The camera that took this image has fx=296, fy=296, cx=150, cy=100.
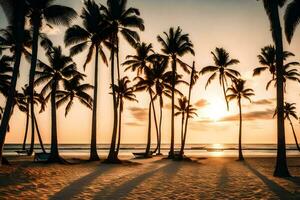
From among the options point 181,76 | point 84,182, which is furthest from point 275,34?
point 181,76

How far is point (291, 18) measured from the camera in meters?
18.0

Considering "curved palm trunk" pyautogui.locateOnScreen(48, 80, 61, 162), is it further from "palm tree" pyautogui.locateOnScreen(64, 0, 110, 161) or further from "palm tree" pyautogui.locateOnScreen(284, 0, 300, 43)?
"palm tree" pyautogui.locateOnScreen(284, 0, 300, 43)

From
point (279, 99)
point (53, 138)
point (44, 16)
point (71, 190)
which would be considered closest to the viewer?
point (71, 190)

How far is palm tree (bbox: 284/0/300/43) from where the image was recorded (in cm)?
1781

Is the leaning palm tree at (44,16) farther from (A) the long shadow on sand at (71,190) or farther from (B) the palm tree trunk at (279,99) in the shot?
(B) the palm tree trunk at (279,99)

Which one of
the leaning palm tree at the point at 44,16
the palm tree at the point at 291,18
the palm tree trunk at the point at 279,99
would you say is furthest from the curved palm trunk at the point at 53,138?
the palm tree at the point at 291,18

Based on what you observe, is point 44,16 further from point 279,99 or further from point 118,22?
point 279,99

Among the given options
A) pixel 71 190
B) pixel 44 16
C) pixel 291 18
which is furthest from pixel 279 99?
pixel 44 16

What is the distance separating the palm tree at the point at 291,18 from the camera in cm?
1781

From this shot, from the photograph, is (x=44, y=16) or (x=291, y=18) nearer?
(x=291, y=18)

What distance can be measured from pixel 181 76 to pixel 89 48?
48.3 feet

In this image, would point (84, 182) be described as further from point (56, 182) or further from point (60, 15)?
point (60, 15)

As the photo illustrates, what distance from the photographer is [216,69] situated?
123ft

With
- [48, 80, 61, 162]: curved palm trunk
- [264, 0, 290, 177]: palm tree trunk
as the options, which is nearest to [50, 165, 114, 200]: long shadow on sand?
[264, 0, 290, 177]: palm tree trunk
